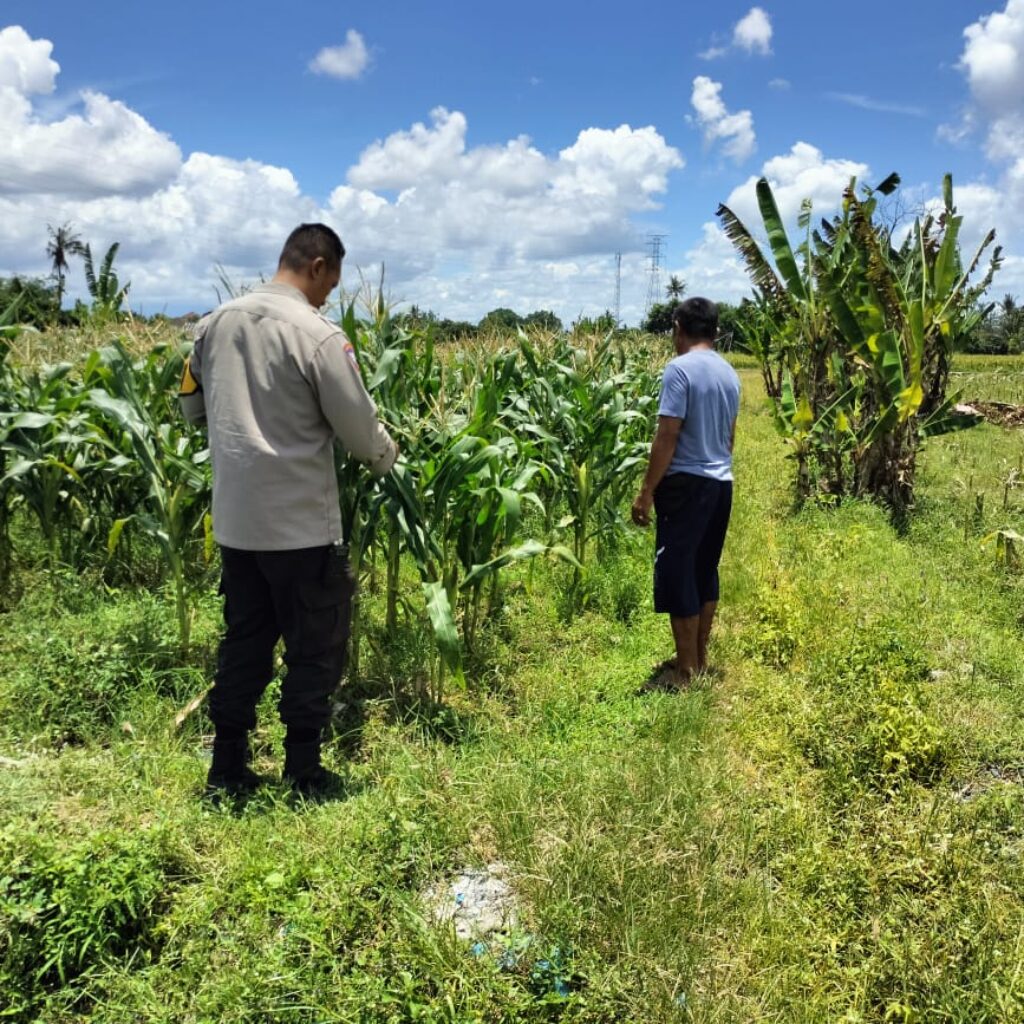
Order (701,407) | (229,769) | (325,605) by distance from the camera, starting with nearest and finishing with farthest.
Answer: (325,605) < (229,769) < (701,407)

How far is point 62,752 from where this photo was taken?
3316mm

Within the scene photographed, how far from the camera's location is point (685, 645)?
3998 mm

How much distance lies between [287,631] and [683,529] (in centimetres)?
200

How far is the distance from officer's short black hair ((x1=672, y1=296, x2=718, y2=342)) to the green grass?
1.82 m

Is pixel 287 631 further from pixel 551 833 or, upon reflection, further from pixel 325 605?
pixel 551 833

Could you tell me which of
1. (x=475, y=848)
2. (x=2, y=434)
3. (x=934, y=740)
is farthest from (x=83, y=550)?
(x=934, y=740)

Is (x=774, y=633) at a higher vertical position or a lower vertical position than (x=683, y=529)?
lower

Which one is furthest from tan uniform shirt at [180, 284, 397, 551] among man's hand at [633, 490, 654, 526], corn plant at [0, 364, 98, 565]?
corn plant at [0, 364, 98, 565]

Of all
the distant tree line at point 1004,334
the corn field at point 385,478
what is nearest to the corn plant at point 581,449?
the corn field at point 385,478

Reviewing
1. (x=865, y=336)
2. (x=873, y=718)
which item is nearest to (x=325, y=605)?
(x=873, y=718)

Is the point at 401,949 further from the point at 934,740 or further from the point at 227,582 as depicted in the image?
the point at 934,740

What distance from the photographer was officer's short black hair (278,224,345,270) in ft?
9.41

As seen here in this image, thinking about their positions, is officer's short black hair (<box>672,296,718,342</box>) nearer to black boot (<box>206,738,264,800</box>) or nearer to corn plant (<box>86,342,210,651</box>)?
corn plant (<box>86,342,210,651</box>)

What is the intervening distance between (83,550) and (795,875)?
4.72m
